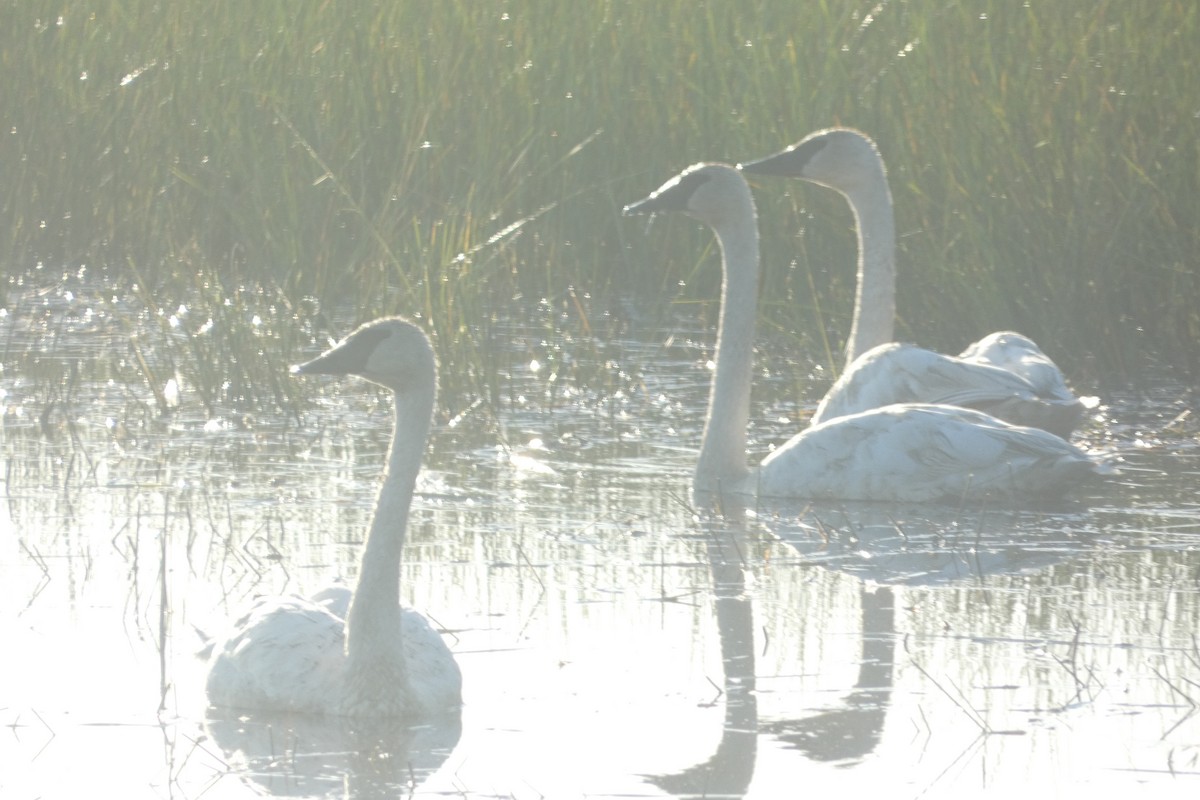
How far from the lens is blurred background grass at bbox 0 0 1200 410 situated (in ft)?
31.2

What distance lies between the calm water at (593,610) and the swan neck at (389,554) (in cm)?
18

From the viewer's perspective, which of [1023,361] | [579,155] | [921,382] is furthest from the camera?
[579,155]

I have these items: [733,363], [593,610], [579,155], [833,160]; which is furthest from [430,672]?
[579,155]

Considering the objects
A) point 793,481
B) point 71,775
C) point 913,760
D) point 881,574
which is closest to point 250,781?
point 71,775

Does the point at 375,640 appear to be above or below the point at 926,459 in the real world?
below

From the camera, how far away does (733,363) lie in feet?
26.4

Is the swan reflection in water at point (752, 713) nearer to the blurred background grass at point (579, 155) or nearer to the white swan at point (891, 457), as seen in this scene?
the white swan at point (891, 457)

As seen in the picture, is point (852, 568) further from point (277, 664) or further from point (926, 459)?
point (277, 664)

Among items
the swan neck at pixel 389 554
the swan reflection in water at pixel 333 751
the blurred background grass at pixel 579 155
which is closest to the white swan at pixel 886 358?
the blurred background grass at pixel 579 155

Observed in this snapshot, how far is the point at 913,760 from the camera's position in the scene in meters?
4.58

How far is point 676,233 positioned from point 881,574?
5.41m

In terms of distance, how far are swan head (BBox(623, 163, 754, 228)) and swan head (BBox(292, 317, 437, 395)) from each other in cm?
308

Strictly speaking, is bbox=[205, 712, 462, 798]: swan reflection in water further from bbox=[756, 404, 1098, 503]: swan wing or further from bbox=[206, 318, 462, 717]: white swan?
bbox=[756, 404, 1098, 503]: swan wing

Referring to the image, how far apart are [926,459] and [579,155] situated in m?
4.36
